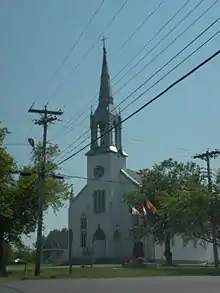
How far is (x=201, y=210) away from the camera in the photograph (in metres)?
49.4

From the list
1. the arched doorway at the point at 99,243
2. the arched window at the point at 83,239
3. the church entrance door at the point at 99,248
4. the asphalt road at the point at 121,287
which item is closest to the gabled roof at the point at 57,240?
the arched window at the point at 83,239

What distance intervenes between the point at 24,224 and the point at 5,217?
137 inches

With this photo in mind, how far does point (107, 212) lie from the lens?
8519 centimetres

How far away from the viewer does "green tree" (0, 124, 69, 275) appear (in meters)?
44.7

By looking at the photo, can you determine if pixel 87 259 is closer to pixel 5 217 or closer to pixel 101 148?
pixel 101 148

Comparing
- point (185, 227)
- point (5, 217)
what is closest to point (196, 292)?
point (5, 217)

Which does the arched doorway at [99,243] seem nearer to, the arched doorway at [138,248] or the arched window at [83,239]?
the arched window at [83,239]

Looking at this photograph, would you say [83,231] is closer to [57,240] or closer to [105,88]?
[105,88]

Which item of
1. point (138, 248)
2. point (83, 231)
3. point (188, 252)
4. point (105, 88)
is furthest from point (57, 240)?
point (105, 88)

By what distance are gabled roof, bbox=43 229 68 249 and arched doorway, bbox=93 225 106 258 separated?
29.9 metres

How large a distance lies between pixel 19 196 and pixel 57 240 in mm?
73244

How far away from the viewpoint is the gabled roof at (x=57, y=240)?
116 metres

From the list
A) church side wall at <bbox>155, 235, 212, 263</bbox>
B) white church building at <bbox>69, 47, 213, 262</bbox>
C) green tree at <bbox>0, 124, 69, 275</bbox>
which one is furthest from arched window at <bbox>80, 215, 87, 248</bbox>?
green tree at <bbox>0, 124, 69, 275</bbox>

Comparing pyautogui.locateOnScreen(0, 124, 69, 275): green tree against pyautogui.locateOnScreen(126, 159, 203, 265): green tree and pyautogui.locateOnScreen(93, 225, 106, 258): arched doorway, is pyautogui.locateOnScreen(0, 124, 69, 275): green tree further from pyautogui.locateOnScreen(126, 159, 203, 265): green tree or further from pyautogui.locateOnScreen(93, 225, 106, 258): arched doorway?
pyautogui.locateOnScreen(93, 225, 106, 258): arched doorway
